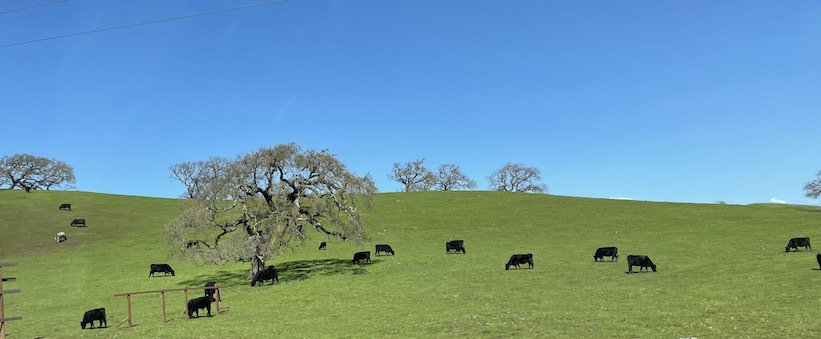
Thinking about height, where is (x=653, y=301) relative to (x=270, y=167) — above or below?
below

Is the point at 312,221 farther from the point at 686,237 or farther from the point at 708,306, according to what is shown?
the point at 686,237

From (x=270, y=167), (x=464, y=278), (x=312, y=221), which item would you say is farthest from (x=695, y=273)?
(x=270, y=167)

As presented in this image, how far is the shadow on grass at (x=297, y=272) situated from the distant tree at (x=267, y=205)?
79.6 inches

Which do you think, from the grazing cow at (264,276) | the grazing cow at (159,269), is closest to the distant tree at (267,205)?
the grazing cow at (264,276)

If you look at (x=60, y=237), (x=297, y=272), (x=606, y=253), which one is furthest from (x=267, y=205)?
(x=60, y=237)

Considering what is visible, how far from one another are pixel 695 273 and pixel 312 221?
24236 mm

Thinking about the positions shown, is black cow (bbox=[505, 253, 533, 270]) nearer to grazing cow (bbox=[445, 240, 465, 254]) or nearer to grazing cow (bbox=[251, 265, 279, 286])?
grazing cow (bbox=[445, 240, 465, 254])

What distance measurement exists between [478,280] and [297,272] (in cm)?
1530

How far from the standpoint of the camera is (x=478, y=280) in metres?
30.4

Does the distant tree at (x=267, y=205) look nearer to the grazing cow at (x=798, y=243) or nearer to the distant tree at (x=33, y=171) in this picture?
the grazing cow at (x=798, y=243)

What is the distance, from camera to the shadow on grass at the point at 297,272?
124 ft

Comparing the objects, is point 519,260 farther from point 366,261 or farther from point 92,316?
point 92,316

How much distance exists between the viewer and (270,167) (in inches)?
1500

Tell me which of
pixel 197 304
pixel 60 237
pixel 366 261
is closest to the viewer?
pixel 197 304
